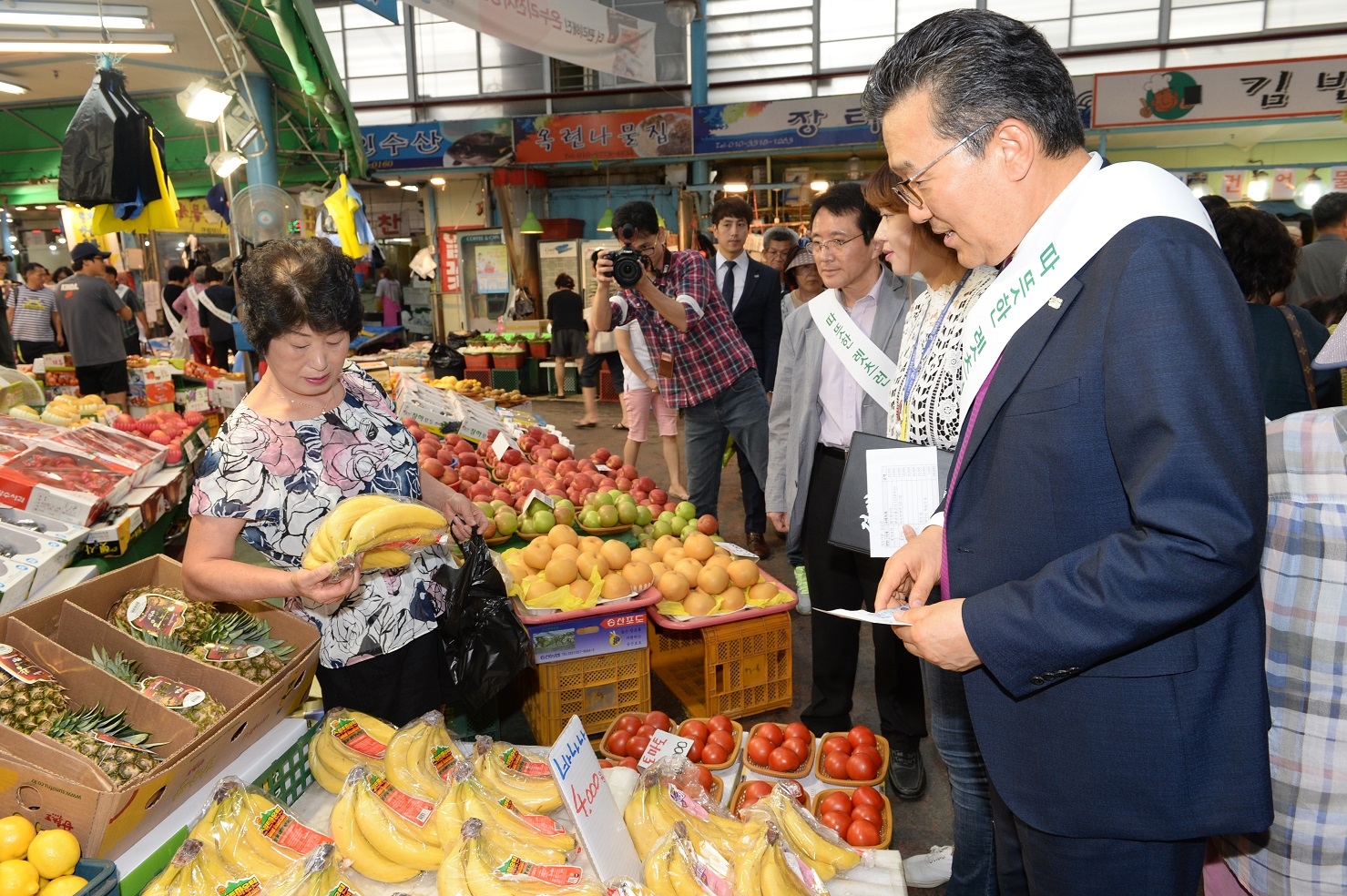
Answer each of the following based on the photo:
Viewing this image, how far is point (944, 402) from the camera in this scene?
6.57 feet

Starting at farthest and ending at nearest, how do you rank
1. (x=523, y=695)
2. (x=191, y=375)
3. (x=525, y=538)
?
(x=191, y=375) → (x=525, y=538) → (x=523, y=695)

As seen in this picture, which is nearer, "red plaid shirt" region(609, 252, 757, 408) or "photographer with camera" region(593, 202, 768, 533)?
"photographer with camera" region(593, 202, 768, 533)

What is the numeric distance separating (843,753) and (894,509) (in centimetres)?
94

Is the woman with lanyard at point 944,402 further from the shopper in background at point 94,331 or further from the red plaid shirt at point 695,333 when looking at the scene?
the shopper in background at point 94,331

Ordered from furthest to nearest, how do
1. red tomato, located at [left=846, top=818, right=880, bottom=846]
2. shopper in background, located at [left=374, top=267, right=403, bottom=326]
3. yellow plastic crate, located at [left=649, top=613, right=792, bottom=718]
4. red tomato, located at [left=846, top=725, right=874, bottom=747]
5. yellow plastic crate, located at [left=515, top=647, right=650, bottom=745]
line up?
shopper in background, located at [left=374, top=267, right=403, bottom=326] → yellow plastic crate, located at [left=649, top=613, right=792, bottom=718] → yellow plastic crate, located at [left=515, top=647, right=650, bottom=745] → red tomato, located at [left=846, top=725, right=874, bottom=747] → red tomato, located at [left=846, top=818, right=880, bottom=846]

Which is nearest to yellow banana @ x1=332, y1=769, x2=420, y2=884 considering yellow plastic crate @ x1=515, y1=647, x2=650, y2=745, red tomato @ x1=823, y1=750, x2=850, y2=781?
red tomato @ x1=823, y1=750, x2=850, y2=781

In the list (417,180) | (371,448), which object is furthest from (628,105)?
(371,448)

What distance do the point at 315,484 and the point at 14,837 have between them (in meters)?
0.84

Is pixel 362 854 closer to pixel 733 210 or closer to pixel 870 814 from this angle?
pixel 870 814

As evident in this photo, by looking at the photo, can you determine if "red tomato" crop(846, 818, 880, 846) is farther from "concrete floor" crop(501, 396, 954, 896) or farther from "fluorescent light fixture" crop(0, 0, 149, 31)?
"fluorescent light fixture" crop(0, 0, 149, 31)

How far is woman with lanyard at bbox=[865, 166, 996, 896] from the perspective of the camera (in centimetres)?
201

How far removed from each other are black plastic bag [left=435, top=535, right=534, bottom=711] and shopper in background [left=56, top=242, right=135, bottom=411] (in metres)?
6.71

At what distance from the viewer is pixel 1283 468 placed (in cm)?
148

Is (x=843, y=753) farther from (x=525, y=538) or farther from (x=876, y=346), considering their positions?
(x=525, y=538)
